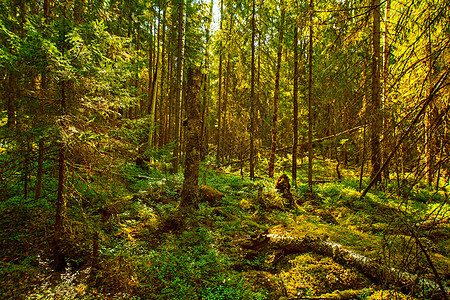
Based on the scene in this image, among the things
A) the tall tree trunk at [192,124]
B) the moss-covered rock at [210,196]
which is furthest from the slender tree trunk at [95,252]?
the moss-covered rock at [210,196]

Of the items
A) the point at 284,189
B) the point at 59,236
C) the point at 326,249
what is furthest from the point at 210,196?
the point at 59,236

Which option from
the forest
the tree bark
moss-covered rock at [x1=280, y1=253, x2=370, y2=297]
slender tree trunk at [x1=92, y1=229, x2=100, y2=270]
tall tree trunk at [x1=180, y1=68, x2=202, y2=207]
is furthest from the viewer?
tall tree trunk at [x1=180, y1=68, x2=202, y2=207]

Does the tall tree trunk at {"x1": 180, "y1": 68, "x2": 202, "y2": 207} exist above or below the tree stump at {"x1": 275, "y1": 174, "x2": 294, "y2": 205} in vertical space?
above

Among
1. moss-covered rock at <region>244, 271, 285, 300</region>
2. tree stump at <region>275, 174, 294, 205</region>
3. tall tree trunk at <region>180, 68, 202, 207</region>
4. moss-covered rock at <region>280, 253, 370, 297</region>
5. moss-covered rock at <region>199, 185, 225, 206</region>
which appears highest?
tall tree trunk at <region>180, 68, 202, 207</region>

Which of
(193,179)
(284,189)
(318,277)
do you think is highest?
(193,179)

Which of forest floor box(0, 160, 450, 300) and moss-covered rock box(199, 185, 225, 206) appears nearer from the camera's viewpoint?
forest floor box(0, 160, 450, 300)

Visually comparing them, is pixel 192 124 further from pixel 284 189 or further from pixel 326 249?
pixel 326 249

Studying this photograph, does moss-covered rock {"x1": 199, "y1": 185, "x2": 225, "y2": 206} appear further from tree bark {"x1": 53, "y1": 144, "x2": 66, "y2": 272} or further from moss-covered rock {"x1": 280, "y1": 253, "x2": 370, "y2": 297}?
tree bark {"x1": 53, "y1": 144, "x2": 66, "y2": 272}

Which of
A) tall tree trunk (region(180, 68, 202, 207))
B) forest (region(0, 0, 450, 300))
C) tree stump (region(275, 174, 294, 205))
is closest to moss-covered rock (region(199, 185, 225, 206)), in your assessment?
forest (region(0, 0, 450, 300))

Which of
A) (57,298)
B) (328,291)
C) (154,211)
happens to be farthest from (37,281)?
(328,291)

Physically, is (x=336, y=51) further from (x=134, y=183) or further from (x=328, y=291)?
(x=134, y=183)

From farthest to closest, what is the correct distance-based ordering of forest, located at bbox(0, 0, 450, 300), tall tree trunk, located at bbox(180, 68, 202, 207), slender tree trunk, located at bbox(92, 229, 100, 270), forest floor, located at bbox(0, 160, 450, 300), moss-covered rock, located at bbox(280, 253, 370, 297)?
tall tree trunk, located at bbox(180, 68, 202, 207) → slender tree trunk, located at bbox(92, 229, 100, 270) → moss-covered rock, located at bbox(280, 253, 370, 297) → forest floor, located at bbox(0, 160, 450, 300) → forest, located at bbox(0, 0, 450, 300)

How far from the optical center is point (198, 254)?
550 cm

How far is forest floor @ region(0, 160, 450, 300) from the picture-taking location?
381cm
